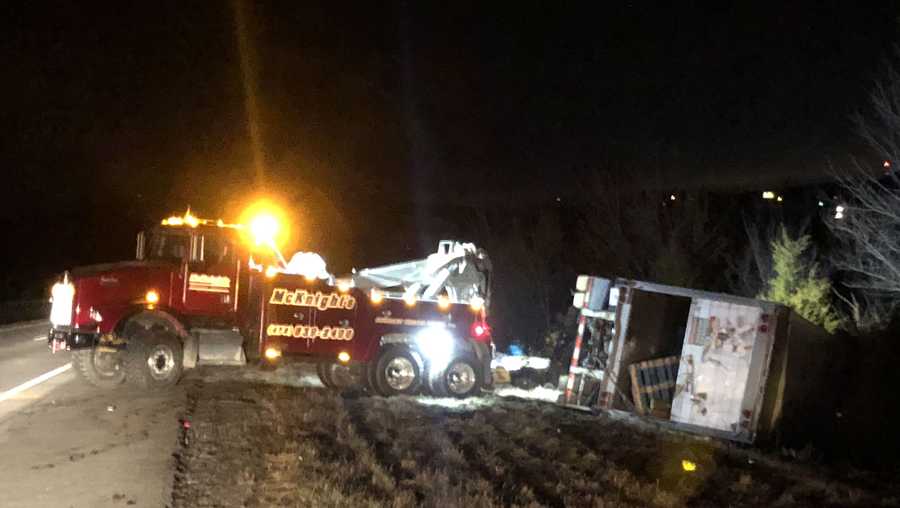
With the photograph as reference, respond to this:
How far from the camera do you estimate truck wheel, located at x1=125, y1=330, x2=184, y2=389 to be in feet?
42.8

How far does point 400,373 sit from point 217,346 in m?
3.03

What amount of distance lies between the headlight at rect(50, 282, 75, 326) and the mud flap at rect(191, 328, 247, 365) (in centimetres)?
186

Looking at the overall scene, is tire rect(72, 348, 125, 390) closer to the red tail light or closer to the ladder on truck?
the ladder on truck

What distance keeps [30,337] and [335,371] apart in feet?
50.7

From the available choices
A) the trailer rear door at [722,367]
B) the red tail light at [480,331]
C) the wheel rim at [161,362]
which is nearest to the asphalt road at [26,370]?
the wheel rim at [161,362]

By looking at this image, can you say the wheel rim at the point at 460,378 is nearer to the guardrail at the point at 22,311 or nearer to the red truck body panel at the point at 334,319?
the red truck body panel at the point at 334,319

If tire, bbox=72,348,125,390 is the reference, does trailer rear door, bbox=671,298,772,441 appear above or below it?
above

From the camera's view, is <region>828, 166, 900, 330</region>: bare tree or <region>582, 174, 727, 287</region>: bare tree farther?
<region>582, 174, 727, 287</region>: bare tree

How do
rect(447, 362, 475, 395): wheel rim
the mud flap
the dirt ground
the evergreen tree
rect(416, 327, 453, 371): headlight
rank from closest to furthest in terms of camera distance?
the dirt ground
the mud flap
rect(416, 327, 453, 371): headlight
rect(447, 362, 475, 395): wheel rim
the evergreen tree

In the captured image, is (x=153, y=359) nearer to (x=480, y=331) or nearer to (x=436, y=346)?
(x=436, y=346)

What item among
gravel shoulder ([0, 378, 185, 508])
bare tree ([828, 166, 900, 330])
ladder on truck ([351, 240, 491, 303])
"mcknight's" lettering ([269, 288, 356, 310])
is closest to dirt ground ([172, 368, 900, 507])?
gravel shoulder ([0, 378, 185, 508])

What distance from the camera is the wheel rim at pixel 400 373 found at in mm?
14305

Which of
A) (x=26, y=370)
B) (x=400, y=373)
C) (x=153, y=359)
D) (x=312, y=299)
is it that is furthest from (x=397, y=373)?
(x=26, y=370)

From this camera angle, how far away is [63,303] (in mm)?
13312
